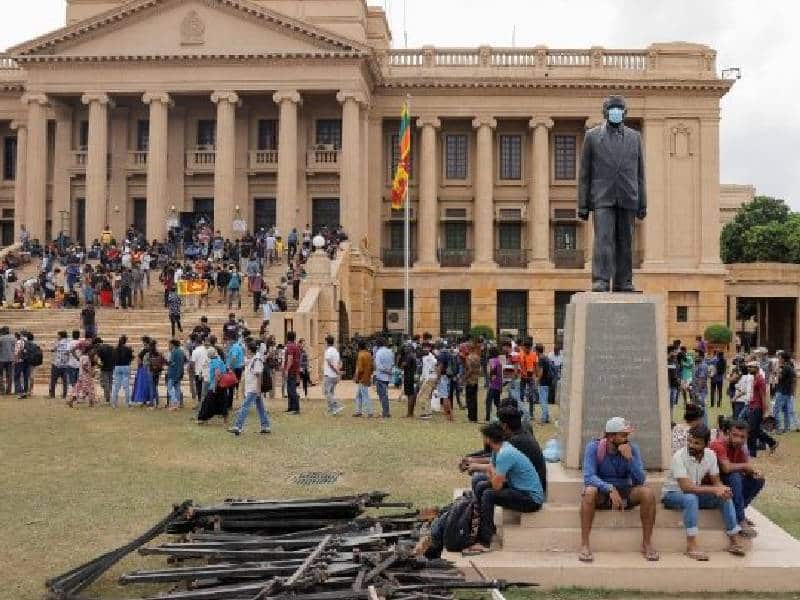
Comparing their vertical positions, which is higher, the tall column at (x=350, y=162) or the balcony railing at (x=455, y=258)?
the tall column at (x=350, y=162)

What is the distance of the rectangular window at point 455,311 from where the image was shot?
46.4 meters

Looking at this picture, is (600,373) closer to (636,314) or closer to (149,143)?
(636,314)

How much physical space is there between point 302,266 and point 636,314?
88.0 feet

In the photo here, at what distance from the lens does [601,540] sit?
9266 mm

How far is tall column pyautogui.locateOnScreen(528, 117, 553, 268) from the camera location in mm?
46062

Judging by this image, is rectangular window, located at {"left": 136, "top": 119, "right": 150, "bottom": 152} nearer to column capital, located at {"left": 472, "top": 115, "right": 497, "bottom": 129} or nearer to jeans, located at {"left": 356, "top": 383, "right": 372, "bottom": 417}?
column capital, located at {"left": 472, "top": 115, "right": 497, "bottom": 129}

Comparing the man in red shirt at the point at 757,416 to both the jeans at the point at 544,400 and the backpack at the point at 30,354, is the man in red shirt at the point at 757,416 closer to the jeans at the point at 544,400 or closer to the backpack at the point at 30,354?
the jeans at the point at 544,400

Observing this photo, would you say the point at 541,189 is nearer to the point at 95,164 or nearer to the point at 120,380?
the point at 95,164

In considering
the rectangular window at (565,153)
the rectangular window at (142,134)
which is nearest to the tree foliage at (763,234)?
the rectangular window at (565,153)

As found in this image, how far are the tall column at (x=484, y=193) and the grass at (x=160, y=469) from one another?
85.8ft

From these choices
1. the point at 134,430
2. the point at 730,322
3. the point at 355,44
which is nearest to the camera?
the point at 134,430

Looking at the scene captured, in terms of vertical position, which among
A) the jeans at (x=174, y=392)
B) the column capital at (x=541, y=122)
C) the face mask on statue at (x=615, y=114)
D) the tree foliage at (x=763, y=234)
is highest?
the column capital at (x=541, y=122)

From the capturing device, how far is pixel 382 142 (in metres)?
47.1

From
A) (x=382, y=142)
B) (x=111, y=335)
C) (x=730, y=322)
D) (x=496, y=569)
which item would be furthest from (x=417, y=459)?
(x=730, y=322)
